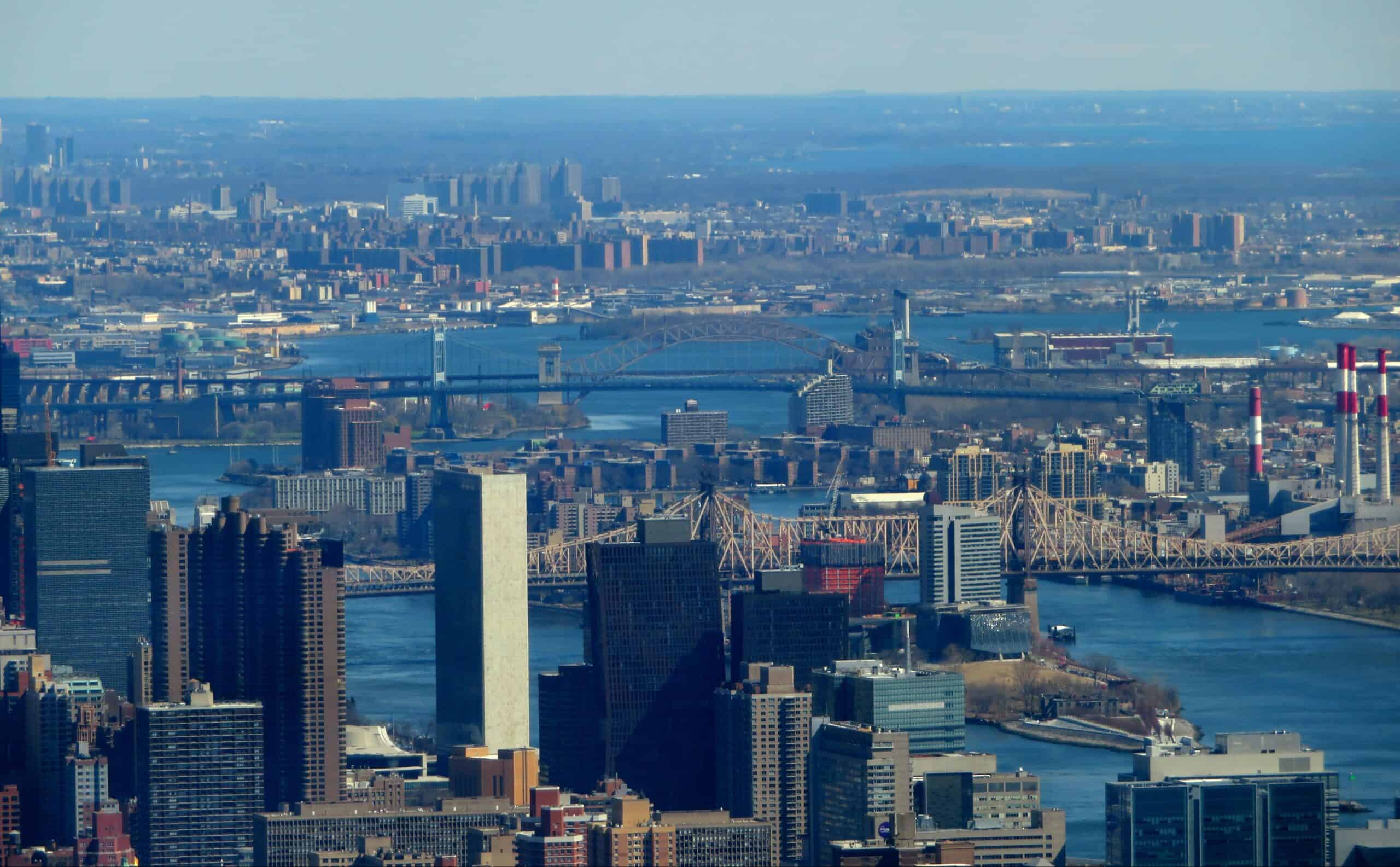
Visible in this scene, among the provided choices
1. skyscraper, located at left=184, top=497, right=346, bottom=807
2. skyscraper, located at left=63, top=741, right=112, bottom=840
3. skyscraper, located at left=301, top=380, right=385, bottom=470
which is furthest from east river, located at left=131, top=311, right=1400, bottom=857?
skyscraper, located at left=63, top=741, right=112, bottom=840

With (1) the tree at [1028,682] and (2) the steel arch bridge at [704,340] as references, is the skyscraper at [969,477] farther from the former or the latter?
(2) the steel arch bridge at [704,340]

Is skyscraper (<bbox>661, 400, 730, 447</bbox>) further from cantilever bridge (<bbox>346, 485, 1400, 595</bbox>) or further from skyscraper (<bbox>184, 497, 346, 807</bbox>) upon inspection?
skyscraper (<bbox>184, 497, 346, 807</bbox>)

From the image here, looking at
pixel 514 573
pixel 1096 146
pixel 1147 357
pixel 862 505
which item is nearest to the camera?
pixel 514 573

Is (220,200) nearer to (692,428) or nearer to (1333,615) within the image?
(692,428)

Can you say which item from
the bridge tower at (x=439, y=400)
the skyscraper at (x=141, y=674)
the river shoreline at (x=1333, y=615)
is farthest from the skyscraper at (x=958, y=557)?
the bridge tower at (x=439, y=400)

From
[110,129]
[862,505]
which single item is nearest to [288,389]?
[862,505]

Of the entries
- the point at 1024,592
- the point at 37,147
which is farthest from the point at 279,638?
the point at 37,147

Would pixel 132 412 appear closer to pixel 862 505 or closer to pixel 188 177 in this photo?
pixel 862 505
